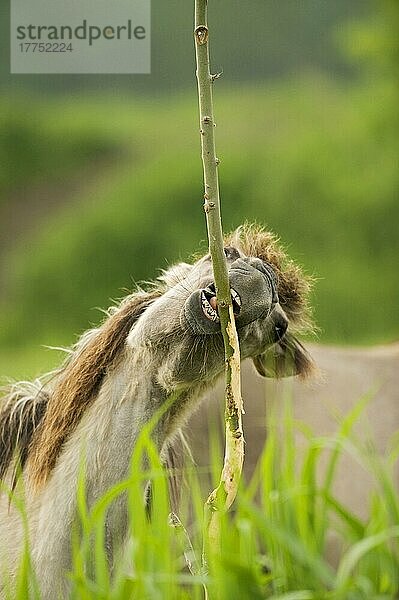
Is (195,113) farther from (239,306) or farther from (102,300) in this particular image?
(239,306)

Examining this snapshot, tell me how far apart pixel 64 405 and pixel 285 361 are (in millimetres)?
245

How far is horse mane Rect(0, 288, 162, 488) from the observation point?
97cm

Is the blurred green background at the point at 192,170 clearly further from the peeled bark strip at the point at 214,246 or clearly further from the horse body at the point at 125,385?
the peeled bark strip at the point at 214,246

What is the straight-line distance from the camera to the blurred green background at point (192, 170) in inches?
58.7

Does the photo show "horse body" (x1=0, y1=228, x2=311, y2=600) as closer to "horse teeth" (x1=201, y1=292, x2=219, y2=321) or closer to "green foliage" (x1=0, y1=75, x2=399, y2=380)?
"horse teeth" (x1=201, y1=292, x2=219, y2=321)

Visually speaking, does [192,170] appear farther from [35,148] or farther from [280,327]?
[280,327]

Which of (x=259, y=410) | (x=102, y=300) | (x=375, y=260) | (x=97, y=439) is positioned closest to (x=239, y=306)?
(x=97, y=439)

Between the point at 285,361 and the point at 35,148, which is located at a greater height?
the point at 35,148

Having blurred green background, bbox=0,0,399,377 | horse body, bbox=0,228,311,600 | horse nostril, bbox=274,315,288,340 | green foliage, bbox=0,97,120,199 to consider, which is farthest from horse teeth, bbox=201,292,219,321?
green foliage, bbox=0,97,120,199

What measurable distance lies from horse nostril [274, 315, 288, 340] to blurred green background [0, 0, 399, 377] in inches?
21.8

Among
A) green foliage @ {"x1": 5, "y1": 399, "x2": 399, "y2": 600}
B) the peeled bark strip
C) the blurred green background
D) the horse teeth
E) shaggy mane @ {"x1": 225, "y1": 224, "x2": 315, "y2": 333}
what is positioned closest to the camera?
green foliage @ {"x1": 5, "y1": 399, "x2": 399, "y2": 600}

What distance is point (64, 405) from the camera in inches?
38.3

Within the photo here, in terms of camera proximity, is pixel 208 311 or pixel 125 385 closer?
pixel 208 311

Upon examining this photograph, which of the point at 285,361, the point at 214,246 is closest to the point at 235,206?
the point at 285,361
